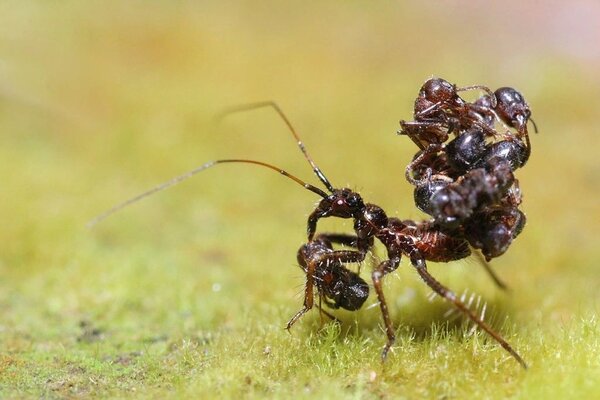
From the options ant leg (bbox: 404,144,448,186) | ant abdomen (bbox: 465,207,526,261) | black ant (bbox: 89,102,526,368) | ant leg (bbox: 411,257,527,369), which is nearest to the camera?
ant leg (bbox: 411,257,527,369)

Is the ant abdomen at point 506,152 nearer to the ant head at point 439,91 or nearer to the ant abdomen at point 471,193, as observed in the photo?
the ant abdomen at point 471,193

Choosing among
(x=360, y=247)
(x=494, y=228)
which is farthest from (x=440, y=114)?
(x=360, y=247)

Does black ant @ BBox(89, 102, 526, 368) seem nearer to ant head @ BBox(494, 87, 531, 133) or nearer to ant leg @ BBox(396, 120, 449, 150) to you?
ant leg @ BBox(396, 120, 449, 150)

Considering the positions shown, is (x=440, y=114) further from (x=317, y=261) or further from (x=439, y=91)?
(x=317, y=261)

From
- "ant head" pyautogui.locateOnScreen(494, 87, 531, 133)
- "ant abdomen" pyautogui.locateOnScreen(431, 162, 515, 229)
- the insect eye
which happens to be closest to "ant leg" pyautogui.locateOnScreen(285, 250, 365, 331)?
the insect eye

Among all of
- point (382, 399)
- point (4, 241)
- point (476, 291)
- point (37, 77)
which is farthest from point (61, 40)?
point (382, 399)

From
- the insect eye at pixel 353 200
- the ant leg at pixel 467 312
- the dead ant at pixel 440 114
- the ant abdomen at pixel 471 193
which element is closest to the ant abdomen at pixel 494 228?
the ant abdomen at pixel 471 193

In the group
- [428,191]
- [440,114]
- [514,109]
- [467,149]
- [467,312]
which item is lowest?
[467,312]
